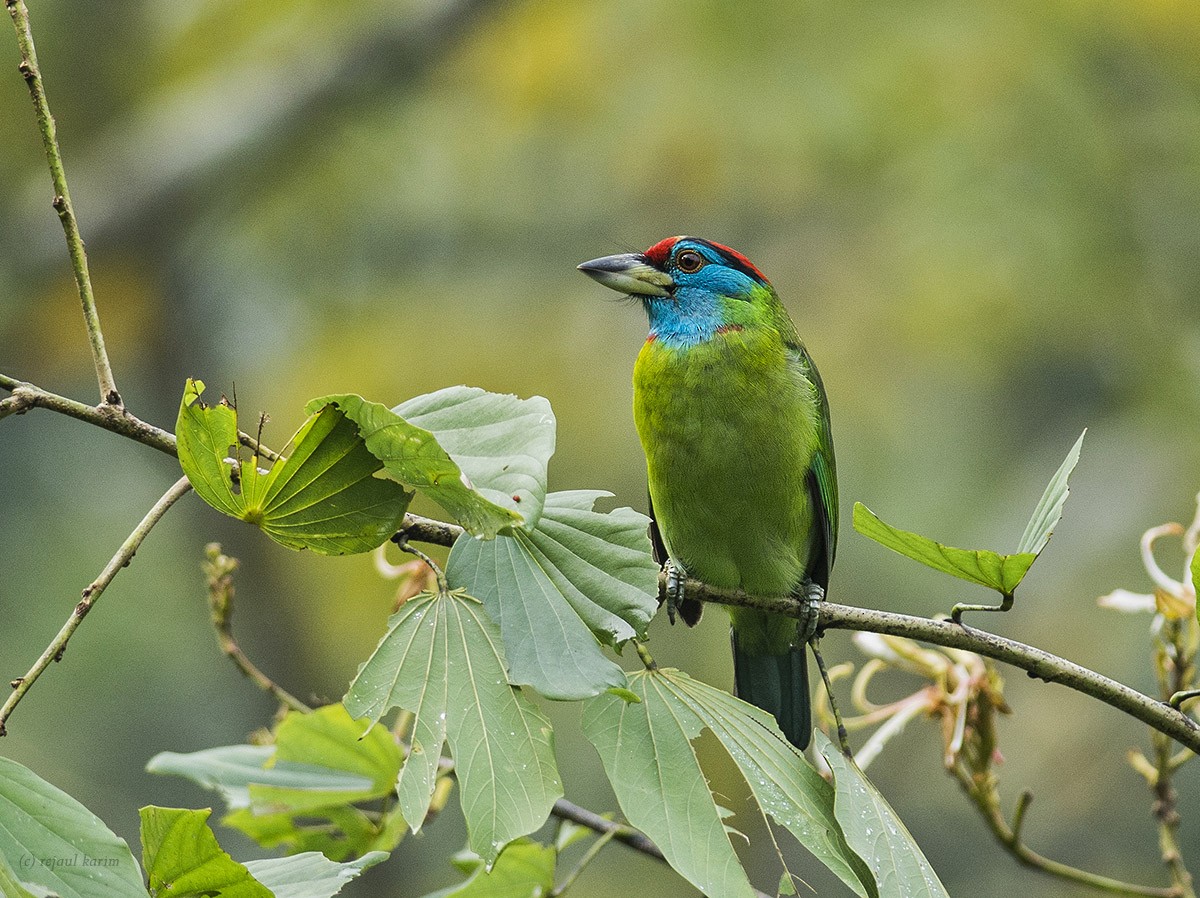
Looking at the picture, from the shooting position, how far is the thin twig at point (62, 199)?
143 cm

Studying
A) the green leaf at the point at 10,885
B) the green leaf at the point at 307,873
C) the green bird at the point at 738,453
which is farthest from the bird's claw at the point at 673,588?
the green leaf at the point at 10,885

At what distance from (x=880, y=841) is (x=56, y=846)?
0.96 m

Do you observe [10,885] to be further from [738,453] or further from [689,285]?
[689,285]

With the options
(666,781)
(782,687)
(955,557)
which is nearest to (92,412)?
(666,781)

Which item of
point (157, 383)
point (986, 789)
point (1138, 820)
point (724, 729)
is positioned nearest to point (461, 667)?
point (724, 729)

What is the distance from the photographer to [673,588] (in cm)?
288

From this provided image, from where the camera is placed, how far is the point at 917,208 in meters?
7.83

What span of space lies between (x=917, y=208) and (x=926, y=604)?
2.39 meters

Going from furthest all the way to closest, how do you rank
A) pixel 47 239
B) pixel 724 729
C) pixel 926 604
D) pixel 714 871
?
pixel 926 604 < pixel 47 239 < pixel 724 729 < pixel 714 871

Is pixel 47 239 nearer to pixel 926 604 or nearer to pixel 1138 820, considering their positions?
pixel 926 604

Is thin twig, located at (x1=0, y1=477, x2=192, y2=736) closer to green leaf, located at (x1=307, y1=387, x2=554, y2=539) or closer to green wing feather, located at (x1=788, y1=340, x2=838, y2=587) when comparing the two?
green leaf, located at (x1=307, y1=387, x2=554, y2=539)

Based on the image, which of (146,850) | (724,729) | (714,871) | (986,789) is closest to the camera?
(146,850)

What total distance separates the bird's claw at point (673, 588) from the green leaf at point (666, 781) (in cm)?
111

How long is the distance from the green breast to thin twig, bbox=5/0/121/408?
64.6 inches
